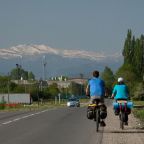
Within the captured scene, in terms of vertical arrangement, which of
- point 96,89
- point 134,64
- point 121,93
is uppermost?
point 134,64

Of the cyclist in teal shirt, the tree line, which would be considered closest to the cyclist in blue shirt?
the cyclist in teal shirt

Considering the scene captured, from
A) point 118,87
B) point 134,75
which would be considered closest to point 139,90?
point 134,75

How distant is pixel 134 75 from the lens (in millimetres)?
112875

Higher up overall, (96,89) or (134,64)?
(134,64)

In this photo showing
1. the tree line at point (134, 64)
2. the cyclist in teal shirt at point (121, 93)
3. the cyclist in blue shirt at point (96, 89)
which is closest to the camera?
the cyclist in blue shirt at point (96, 89)

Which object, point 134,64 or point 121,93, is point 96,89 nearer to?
point 121,93

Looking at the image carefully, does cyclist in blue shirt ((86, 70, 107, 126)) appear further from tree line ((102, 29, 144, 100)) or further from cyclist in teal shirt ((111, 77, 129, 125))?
tree line ((102, 29, 144, 100))

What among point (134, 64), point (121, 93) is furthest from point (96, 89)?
point (134, 64)

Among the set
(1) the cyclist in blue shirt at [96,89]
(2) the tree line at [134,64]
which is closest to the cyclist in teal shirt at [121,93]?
(1) the cyclist in blue shirt at [96,89]

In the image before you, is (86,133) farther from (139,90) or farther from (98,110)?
(139,90)

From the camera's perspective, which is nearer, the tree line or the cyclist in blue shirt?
the cyclist in blue shirt

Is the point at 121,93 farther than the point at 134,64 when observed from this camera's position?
No

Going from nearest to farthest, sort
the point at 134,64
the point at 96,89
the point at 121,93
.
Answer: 1. the point at 96,89
2. the point at 121,93
3. the point at 134,64

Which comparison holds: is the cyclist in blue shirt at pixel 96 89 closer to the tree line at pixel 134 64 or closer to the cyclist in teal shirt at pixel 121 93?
the cyclist in teal shirt at pixel 121 93
